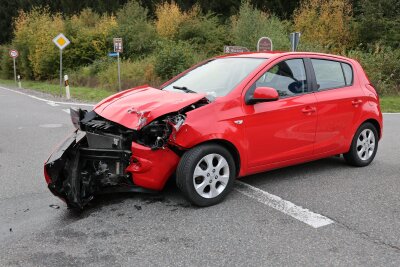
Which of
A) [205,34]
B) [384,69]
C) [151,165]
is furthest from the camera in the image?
[205,34]

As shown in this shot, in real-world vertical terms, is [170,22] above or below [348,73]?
above

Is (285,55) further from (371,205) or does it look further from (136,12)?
(136,12)

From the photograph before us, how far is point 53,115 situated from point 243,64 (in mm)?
8756

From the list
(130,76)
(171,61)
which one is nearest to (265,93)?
(171,61)

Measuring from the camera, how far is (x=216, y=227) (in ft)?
14.0

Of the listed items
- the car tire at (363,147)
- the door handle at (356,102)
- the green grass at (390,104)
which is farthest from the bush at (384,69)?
the door handle at (356,102)

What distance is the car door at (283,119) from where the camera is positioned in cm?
511

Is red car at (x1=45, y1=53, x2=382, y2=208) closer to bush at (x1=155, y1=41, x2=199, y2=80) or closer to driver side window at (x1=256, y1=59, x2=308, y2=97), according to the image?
driver side window at (x1=256, y1=59, x2=308, y2=97)

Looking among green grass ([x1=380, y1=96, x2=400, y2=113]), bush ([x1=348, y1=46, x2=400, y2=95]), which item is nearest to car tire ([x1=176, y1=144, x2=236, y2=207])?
green grass ([x1=380, y1=96, x2=400, y2=113])

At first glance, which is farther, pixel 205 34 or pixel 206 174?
pixel 205 34

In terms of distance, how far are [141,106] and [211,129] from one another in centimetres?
82

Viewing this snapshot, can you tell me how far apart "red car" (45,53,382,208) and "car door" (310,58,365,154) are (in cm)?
1

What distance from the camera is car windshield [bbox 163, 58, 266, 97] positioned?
524 centimetres

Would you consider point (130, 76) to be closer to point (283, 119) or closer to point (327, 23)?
point (327, 23)
